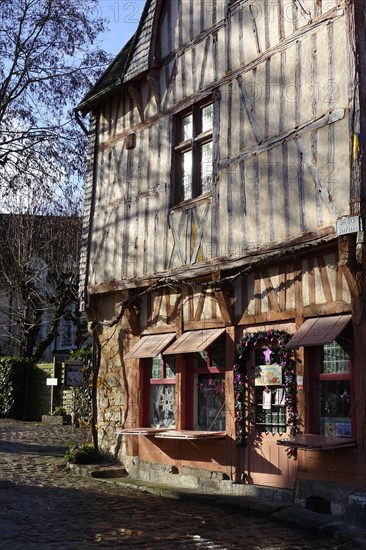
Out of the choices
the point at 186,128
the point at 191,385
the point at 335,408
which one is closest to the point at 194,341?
the point at 191,385

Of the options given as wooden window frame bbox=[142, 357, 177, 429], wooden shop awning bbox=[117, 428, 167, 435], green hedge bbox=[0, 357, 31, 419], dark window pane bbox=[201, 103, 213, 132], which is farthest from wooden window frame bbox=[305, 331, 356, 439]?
green hedge bbox=[0, 357, 31, 419]

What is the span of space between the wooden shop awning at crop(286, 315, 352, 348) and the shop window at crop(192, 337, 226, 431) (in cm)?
201

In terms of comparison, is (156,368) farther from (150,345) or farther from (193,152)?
(193,152)

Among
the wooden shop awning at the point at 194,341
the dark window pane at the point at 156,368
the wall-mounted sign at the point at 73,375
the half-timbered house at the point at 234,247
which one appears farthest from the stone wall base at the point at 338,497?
the wall-mounted sign at the point at 73,375

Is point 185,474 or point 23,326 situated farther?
point 23,326

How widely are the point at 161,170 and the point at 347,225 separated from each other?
4.48 m

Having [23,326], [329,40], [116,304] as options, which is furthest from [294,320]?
[23,326]

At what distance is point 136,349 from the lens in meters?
11.9

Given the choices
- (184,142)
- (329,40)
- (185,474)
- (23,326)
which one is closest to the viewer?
(329,40)

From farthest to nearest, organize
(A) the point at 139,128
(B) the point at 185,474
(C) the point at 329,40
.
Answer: (A) the point at 139,128, (B) the point at 185,474, (C) the point at 329,40

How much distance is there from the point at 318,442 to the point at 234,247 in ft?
10.0

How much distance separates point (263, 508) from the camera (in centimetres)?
848

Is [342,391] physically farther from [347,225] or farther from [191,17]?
[191,17]

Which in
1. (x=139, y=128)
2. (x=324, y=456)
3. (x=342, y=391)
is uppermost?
(x=139, y=128)
